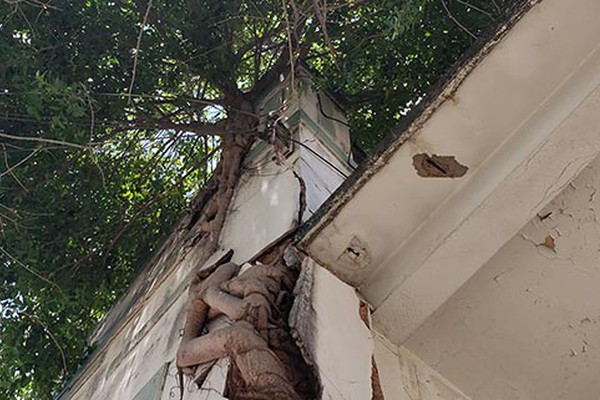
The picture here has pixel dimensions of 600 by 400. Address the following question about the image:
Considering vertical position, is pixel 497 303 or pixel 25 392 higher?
pixel 25 392

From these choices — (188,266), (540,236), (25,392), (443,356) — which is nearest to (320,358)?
(443,356)

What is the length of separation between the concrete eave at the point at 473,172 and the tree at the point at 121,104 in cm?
107

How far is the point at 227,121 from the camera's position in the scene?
3.36 m

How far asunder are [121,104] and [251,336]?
1977 millimetres

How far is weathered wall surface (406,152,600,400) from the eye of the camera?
5.86ft

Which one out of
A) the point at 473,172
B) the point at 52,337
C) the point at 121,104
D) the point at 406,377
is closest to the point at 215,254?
the point at 406,377

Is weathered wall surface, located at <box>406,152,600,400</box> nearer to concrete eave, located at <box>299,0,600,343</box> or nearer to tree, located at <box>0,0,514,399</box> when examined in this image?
concrete eave, located at <box>299,0,600,343</box>

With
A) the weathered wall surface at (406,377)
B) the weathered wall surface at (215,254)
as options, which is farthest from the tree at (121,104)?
the weathered wall surface at (406,377)

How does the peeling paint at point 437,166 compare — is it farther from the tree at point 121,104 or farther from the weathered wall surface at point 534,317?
the tree at point 121,104

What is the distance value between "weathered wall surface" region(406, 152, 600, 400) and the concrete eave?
10 cm

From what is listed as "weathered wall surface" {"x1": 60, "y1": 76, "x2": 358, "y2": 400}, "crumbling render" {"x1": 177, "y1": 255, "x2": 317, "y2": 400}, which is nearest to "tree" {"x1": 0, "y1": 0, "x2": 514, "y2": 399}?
"weathered wall surface" {"x1": 60, "y1": 76, "x2": 358, "y2": 400}

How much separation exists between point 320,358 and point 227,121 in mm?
2071

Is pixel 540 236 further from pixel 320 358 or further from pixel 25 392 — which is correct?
pixel 25 392

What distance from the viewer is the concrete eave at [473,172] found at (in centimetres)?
163
